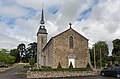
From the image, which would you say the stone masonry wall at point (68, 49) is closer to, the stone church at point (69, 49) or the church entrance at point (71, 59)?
the stone church at point (69, 49)

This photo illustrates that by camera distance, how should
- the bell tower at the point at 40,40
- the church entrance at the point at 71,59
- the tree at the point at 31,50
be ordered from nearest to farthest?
the church entrance at the point at 71,59, the bell tower at the point at 40,40, the tree at the point at 31,50

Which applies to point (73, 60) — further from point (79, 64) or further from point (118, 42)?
point (118, 42)

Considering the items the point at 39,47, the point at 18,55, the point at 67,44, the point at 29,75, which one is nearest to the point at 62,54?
the point at 67,44

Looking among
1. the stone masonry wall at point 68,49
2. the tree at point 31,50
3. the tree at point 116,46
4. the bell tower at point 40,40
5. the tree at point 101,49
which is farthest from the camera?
the tree at point 31,50

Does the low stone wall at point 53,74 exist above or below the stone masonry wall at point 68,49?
below

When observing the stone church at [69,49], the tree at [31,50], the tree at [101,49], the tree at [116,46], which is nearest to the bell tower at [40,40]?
the stone church at [69,49]

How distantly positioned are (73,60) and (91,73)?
854cm

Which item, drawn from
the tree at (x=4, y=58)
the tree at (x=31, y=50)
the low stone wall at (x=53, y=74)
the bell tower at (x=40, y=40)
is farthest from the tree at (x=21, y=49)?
the low stone wall at (x=53, y=74)

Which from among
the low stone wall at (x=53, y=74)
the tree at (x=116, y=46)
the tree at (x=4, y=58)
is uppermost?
the tree at (x=116, y=46)

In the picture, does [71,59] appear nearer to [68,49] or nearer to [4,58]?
[68,49]

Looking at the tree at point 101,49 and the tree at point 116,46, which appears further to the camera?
the tree at point 116,46

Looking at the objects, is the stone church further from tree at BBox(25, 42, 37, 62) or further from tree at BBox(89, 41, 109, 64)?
tree at BBox(25, 42, 37, 62)

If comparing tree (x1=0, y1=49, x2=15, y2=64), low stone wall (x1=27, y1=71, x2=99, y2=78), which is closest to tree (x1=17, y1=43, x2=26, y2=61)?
tree (x1=0, y1=49, x2=15, y2=64)

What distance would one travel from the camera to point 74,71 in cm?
2852
